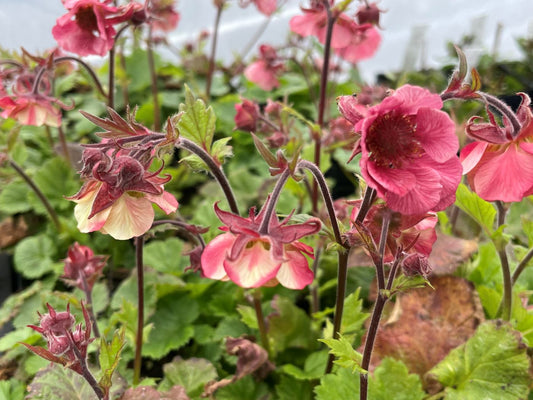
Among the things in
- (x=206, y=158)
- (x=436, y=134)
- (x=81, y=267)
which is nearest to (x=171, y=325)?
(x=81, y=267)

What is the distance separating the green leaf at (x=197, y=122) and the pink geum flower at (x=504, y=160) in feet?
1.05

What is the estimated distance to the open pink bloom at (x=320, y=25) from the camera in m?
1.05

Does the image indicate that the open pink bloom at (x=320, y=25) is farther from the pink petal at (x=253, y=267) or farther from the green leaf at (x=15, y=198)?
the green leaf at (x=15, y=198)

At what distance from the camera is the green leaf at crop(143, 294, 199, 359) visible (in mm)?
1045

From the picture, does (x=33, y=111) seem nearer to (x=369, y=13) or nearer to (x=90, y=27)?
(x=90, y=27)

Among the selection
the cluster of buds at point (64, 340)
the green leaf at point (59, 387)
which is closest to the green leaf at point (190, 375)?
the green leaf at point (59, 387)

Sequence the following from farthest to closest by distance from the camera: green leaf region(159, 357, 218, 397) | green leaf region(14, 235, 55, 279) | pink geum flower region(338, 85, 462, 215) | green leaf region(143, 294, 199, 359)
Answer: green leaf region(14, 235, 55, 279) → green leaf region(143, 294, 199, 359) → green leaf region(159, 357, 218, 397) → pink geum flower region(338, 85, 462, 215)

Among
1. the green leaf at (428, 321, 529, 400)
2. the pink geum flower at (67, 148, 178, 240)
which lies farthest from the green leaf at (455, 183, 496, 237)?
the pink geum flower at (67, 148, 178, 240)

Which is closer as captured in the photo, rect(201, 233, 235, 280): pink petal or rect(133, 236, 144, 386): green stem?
rect(201, 233, 235, 280): pink petal

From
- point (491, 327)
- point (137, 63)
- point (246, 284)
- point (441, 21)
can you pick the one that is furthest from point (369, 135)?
point (441, 21)

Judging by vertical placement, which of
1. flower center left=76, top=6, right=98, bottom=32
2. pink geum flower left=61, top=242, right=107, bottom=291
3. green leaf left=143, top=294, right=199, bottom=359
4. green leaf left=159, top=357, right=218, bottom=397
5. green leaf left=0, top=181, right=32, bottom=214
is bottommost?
green leaf left=143, top=294, right=199, bottom=359

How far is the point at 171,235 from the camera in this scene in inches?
56.1

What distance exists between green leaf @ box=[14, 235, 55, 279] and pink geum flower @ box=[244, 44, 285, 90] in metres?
0.70

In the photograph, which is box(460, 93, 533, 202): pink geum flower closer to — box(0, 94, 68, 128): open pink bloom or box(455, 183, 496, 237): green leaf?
Result: box(455, 183, 496, 237): green leaf
